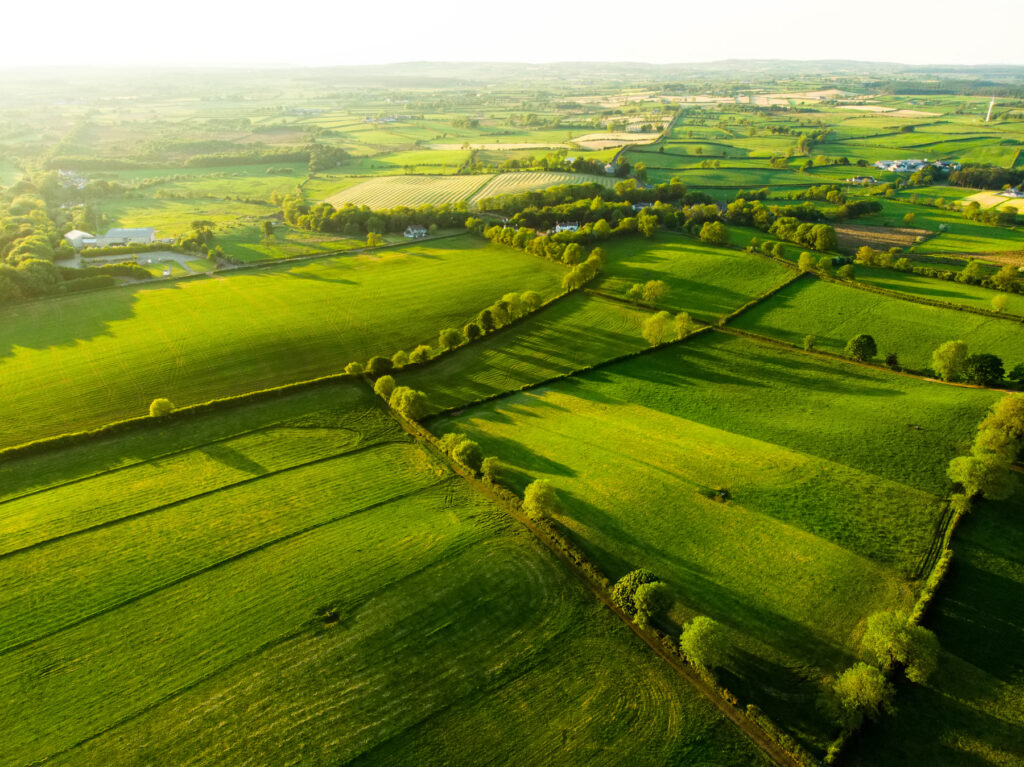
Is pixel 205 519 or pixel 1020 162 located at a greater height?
pixel 1020 162

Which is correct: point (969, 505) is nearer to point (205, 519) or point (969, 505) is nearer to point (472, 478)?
point (472, 478)

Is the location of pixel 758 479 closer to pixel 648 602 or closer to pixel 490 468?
pixel 648 602

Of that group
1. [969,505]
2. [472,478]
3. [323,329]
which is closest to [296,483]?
[472,478]

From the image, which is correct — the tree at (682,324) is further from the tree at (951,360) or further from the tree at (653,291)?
the tree at (951,360)

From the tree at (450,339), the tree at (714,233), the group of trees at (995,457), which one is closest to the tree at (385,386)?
the tree at (450,339)

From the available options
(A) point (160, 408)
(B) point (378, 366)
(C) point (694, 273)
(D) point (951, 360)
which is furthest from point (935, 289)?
(A) point (160, 408)

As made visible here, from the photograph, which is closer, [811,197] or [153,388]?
[153,388]
